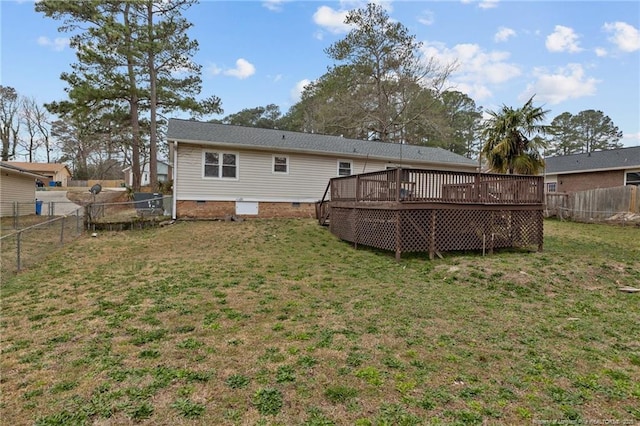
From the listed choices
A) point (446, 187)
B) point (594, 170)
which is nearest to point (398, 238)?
point (446, 187)

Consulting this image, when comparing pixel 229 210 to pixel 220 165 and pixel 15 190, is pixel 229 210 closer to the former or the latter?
pixel 220 165

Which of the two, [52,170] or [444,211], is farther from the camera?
[52,170]

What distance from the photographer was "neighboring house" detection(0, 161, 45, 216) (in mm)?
16203

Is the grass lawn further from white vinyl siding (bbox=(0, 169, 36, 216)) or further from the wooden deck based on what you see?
white vinyl siding (bbox=(0, 169, 36, 216))

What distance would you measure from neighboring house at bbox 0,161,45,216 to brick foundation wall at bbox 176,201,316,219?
27.9 ft

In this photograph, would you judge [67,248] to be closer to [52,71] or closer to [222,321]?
[222,321]

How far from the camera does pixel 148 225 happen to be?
11961mm

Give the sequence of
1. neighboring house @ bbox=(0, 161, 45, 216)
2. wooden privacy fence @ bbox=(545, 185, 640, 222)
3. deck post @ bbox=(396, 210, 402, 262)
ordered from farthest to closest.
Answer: neighboring house @ bbox=(0, 161, 45, 216) < wooden privacy fence @ bbox=(545, 185, 640, 222) < deck post @ bbox=(396, 210, 402, 262)

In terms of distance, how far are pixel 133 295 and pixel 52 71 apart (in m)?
17.4

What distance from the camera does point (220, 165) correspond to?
1316 cm

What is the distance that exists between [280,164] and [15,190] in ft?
47.2

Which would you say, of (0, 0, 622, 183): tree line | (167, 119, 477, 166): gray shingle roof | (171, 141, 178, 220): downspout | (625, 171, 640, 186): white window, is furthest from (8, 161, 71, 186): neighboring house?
(625, 171, 640, 186): white window

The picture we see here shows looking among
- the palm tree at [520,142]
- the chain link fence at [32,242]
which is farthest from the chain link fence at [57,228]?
the palm tree at [520,142]

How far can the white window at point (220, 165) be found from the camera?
13.0 meters
